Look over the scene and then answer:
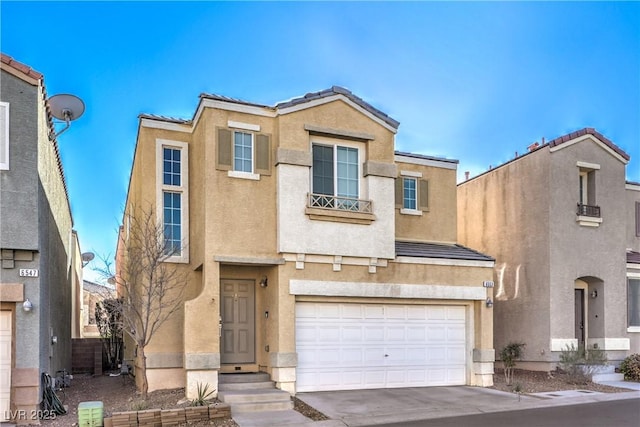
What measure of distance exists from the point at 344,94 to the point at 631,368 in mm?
12056

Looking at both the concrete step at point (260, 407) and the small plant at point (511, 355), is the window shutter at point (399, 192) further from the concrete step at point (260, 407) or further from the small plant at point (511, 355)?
the concrete step at point (260, 407)

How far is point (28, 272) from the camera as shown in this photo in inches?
392

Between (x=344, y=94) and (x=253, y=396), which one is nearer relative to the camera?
(x=253, y=396)

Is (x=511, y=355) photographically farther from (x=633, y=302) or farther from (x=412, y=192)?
(x=412, y=192)

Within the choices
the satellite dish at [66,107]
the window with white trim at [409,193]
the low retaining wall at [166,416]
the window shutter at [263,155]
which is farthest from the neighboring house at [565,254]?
the satellite dish at [66,107]

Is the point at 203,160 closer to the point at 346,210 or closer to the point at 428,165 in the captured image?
the point at 346,210

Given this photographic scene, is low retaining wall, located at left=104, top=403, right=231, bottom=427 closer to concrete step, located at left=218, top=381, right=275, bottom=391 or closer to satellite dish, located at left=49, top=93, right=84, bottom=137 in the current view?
concrete step, located at left=218, top=381, right=275, bottom=391

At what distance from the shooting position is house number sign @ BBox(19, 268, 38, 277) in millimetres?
9930

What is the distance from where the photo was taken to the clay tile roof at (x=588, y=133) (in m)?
16.9

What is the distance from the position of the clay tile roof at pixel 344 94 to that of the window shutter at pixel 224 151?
1434 millimetres

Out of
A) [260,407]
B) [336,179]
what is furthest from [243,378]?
[336,179]

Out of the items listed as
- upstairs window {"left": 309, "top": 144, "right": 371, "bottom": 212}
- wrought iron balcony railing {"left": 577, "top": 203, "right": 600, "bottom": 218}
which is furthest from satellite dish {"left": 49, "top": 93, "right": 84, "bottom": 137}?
wrought iron balcony railing {"left": 577, "top": 203, "right": 600, "bottom": 218}

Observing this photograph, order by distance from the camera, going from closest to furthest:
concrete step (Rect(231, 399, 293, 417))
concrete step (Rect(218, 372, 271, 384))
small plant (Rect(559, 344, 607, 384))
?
concrete step (Rect(231, 399, 293, 417)) → concrete step (Rect(218, 372, 271, 384)) → small plant (Rect(559, 344, 607, 384))

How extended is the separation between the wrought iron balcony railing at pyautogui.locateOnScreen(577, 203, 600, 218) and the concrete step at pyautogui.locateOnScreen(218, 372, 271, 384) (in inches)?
438
